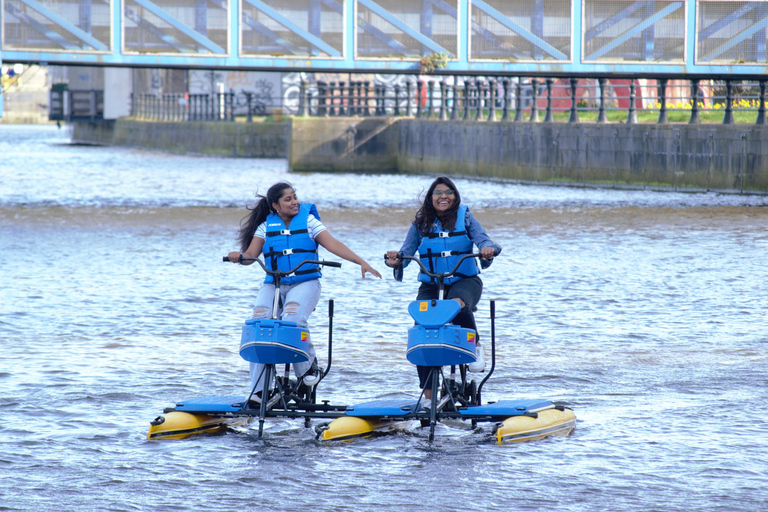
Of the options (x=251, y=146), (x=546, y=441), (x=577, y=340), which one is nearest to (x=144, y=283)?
(x=577, y=340)

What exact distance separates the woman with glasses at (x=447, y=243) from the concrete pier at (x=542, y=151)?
17364 millimetres

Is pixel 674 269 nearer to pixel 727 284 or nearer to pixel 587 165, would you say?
pixel 727 284

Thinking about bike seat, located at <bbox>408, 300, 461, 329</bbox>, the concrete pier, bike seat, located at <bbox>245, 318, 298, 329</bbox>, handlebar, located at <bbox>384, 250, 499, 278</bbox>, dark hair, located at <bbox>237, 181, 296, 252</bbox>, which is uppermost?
the concrete pier

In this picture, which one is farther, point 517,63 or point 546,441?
point 517,63

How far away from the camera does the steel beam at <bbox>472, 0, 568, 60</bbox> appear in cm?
2488

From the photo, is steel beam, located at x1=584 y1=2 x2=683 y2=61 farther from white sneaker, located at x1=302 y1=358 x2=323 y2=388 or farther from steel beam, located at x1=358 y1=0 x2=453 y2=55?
white sneaker, located at x1=302 y1=358 x2=323 y2=388

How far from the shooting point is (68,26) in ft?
78.3

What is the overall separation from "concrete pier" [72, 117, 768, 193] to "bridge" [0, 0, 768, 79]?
1719 millimetres

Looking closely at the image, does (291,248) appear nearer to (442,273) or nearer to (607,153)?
(442,273)

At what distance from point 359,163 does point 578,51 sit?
13.1 m

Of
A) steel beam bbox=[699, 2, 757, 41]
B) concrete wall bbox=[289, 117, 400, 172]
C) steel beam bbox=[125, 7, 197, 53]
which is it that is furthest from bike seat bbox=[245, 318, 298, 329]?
concrete wall bbox=[289, 117, 400, 172]

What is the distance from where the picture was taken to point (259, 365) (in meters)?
7.00

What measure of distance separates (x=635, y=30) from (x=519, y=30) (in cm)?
238

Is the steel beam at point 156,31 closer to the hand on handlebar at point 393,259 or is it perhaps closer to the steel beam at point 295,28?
the steel beam at point 295,28
